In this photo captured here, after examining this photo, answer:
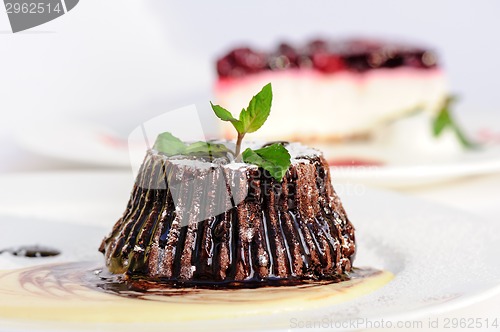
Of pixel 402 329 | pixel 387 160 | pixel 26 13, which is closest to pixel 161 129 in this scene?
pixel 402 329

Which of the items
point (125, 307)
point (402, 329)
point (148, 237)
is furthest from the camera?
point (148, 237)

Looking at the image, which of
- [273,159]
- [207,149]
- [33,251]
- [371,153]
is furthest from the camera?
[371,153]

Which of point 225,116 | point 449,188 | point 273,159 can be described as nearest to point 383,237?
point 273,159

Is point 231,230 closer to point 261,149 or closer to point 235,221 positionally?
point 235,221

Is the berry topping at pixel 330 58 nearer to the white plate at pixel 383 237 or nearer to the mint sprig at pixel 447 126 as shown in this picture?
the mint sprig at pixel 447 126

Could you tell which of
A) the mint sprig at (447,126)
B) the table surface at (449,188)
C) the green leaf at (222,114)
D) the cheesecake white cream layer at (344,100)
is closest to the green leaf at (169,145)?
the green leaf at (222,114)

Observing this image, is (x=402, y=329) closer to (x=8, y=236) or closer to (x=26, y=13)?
(x=8, y=236)
